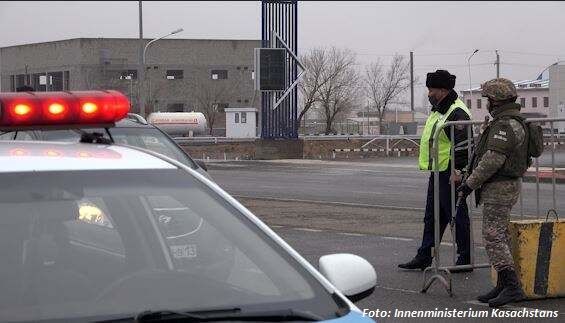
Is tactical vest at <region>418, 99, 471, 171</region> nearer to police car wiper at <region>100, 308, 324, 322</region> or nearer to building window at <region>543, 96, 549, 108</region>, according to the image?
police car wiper at <region>100, 308, 324, 322</region>

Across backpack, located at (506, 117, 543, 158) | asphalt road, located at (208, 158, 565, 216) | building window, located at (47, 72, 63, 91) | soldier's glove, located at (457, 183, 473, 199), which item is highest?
building window, located at (47, 72, 63, 91)

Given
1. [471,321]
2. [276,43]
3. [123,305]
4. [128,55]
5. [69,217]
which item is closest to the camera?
[123,305]

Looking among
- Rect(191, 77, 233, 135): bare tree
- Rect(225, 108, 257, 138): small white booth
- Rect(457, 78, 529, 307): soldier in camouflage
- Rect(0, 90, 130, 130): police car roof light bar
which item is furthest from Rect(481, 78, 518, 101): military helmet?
Rect(191, 77, 233, 135): bare tree

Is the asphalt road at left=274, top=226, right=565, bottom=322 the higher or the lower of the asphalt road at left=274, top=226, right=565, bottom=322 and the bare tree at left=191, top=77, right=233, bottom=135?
the lower

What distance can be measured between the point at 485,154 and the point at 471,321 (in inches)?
50.2

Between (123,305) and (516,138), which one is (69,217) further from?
(516,138)

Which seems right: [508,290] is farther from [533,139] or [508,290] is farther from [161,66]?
[161,66]

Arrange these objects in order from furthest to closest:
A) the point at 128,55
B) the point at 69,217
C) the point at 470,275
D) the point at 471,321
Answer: the point at 128,55 → the point at 470,275 → the point at 471,321 → the point at 69,217

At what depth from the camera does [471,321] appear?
6.90m

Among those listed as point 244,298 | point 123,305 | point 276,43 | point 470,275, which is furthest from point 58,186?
point 276,43

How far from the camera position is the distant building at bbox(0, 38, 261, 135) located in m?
62.1

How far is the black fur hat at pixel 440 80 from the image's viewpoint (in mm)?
8719

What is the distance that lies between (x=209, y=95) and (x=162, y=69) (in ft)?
13.9

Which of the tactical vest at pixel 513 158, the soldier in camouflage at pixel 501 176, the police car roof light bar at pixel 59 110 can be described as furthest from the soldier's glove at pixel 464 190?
the police car roof light bar at pixel 59 110
